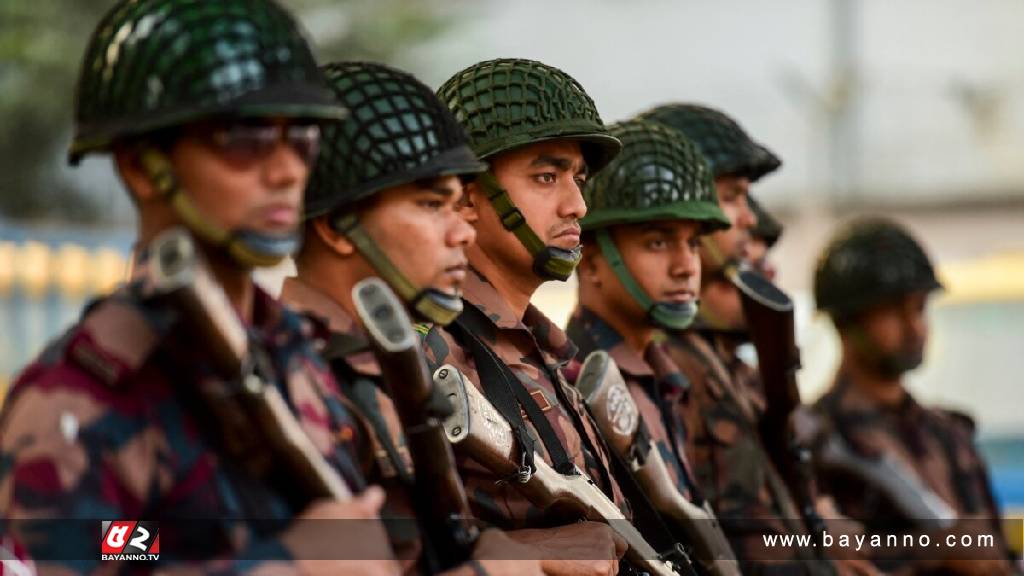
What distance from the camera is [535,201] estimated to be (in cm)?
538

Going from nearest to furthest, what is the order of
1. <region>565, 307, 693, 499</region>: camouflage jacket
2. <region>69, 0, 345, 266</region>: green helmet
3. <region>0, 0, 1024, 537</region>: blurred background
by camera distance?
1. <region>69, 0, 345, 266</region>: green helmet
2. <region>565, 307, 693, 499</region>: camouflage jacket
3. <region>0, 0, 1024, 537</region>: blurred background

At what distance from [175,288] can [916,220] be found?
57.3 feet

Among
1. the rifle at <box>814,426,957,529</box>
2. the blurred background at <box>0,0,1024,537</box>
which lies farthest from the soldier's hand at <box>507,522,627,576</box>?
the blurred background at <box>0,0,1024,537</box>

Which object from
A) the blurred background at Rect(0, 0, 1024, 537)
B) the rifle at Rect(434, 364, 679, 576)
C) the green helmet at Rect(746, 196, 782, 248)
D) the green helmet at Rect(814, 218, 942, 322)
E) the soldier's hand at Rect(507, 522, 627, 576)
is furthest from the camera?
the blurred background at Rect(0, 0, 1024, 537)

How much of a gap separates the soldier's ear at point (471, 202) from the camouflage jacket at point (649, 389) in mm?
1055

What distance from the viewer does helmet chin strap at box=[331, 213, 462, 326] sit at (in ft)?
13.8

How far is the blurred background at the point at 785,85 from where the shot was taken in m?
19.5

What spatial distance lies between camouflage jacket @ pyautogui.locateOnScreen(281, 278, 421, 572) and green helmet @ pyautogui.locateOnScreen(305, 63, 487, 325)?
19cm

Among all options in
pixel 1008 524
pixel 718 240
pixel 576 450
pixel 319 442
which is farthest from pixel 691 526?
pixel 1008 524

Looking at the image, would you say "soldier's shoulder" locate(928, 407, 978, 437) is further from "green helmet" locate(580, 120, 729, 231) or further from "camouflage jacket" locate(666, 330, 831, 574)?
"green helmet" locate(580, 120, 729, 231)

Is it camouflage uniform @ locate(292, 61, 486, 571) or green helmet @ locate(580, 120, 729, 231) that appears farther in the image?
green helmet @ locate(580, 120, 729, 231)

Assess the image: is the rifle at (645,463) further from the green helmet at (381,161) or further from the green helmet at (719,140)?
the green helmet at (719,140)

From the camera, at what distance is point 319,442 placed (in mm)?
3613

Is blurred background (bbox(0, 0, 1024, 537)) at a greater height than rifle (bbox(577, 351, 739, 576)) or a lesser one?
lesser
